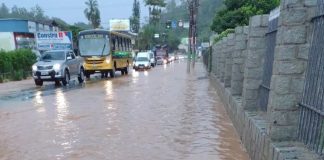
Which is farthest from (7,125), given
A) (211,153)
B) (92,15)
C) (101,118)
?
(92,15)

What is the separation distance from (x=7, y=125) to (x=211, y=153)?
5.40m

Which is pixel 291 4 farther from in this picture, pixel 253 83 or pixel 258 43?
pixel 253 83

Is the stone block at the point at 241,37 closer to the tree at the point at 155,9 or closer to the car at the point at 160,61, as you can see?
the car at the point at 160,61

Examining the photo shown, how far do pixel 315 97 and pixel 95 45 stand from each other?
22646 mm

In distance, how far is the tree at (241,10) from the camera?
28766mm

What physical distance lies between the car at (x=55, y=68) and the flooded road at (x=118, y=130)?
17.6 feet

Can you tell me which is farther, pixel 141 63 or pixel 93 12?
pixel 93 12

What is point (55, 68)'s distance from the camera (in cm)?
1930

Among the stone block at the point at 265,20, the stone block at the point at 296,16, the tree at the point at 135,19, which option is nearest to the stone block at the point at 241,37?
the stone block at the point at 265,20

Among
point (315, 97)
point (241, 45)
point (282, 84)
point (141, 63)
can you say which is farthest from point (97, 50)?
point (315, 97)

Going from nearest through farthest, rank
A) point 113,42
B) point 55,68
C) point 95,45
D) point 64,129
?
point 64,129 < point 55,68 < point 95,45 < point 113,42

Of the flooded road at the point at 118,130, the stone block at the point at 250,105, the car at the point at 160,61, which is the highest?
the stone block at the point at 250,105

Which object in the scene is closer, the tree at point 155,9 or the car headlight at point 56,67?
the car headlight at point 56,67

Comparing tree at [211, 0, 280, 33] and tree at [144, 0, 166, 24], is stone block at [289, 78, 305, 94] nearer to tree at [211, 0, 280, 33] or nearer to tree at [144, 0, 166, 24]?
tree at [211, 0, 280, 33]
